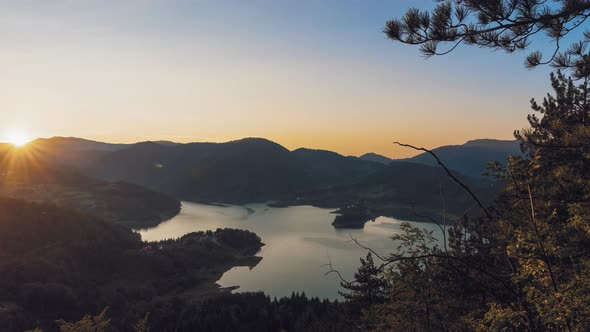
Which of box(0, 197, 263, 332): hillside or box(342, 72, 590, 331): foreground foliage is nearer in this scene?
box(342, 72, 590, 331): foreground foliage

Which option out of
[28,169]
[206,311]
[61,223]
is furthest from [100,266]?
[28,169]

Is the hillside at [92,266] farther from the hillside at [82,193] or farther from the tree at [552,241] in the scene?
the tree at [552,241]

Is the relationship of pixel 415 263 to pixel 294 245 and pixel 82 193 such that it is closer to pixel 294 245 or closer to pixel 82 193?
pixel 294 245

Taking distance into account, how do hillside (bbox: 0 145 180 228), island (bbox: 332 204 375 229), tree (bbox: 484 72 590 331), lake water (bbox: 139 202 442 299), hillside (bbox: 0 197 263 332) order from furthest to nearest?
1. hillside (bbox: 0 145 180 228)
2. island (bbox: 332 204 375 229)
3. lake water (bbox: 139 202 442 299)
4. hillside (bbox: 0 197 263 332)
5. tree (bbox: 484 72 590 331)

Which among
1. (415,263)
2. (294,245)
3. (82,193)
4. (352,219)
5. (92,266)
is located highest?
(415,263)

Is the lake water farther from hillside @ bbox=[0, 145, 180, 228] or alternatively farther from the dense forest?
hillside @ bbox=[0, 145, 180, 228]

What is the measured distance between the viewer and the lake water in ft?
218

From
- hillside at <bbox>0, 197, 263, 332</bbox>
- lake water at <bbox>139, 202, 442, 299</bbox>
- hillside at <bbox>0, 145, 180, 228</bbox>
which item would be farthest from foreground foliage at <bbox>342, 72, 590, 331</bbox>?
Answer: hillside at <bbox>0, 145, 180, 228</bbox>

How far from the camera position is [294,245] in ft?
310

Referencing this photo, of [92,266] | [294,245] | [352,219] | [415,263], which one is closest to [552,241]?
[415,263]

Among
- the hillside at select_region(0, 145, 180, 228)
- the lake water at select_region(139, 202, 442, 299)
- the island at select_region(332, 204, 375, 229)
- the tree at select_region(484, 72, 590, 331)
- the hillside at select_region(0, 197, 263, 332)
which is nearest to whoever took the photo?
the tree at select_region(484, 72, 590, 331)

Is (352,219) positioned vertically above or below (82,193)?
below

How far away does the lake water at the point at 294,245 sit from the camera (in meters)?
66.6

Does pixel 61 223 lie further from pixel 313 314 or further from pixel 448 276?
pixel 448 276
